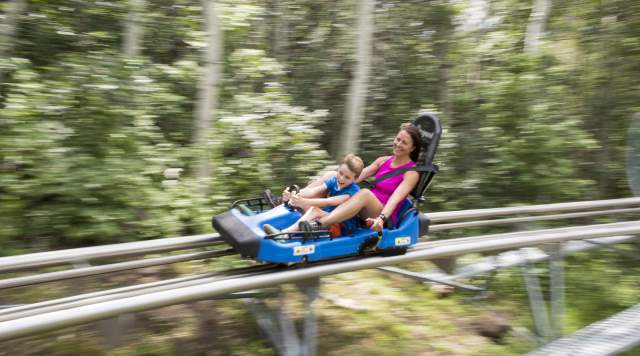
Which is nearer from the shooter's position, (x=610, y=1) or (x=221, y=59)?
(x=221, y=59)

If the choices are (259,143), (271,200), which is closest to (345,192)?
(271,200)

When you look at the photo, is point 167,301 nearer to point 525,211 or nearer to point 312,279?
point 312,279

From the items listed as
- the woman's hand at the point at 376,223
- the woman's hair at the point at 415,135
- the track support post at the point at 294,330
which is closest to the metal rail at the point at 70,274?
the track support post at the point at 294,330

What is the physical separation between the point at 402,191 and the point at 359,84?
14.9 feet

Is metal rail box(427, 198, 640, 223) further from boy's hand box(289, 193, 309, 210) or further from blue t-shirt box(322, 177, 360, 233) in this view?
boy's hand box(289, 193, 309, 210)

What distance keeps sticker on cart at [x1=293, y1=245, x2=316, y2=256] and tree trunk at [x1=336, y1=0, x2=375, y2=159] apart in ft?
16.0

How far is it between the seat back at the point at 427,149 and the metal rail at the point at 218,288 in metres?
0.46

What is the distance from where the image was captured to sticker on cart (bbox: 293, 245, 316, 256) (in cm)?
348

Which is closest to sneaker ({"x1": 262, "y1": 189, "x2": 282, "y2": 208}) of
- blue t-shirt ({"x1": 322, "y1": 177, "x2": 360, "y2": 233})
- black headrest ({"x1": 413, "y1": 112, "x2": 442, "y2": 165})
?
blue t-shirt ({"x1": 322, "y1": 177, "x2": 360, "y2": 233})

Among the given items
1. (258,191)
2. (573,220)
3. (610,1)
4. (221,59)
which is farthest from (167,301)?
(610,1)

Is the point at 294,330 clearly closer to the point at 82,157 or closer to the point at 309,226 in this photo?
the point at 309,226

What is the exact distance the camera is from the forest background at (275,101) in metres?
5.16

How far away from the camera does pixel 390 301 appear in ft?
16.1

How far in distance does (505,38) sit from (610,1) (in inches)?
69.8
